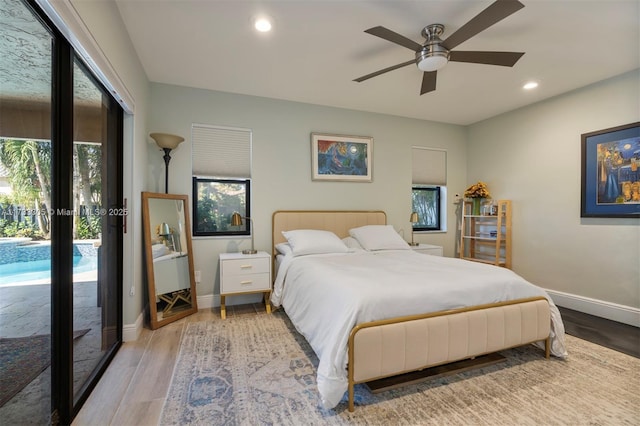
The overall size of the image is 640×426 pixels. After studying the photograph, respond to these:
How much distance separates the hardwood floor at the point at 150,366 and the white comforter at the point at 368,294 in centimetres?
92

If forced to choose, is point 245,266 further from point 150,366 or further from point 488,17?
point 488,17

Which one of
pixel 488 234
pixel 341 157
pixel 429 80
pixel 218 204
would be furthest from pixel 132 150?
pixel 488 234

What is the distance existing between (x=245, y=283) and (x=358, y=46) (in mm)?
2561

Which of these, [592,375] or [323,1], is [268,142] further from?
[592,375]

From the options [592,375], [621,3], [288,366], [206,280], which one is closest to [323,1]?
[621,3]

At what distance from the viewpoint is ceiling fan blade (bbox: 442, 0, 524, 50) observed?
1.55m

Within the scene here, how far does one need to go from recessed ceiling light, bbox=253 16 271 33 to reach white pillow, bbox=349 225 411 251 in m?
2.38

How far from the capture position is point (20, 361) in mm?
1178

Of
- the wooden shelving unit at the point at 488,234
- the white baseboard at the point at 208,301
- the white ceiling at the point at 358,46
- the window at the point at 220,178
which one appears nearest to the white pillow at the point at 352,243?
the window at the point at 220,178

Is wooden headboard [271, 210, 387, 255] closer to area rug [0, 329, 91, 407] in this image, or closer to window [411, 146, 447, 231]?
window [411, 146, 447, 231]

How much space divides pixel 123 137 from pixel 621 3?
387 cm

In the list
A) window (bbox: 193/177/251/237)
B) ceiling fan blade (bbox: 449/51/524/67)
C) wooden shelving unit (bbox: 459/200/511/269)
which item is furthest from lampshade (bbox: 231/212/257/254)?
wooden shelving unit (bbox: 459/200/511/269)

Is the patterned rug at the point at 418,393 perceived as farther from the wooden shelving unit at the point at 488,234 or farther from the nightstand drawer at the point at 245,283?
the wooden shelving unit at the point at 488,234

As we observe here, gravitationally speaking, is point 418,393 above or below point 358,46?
A: below
